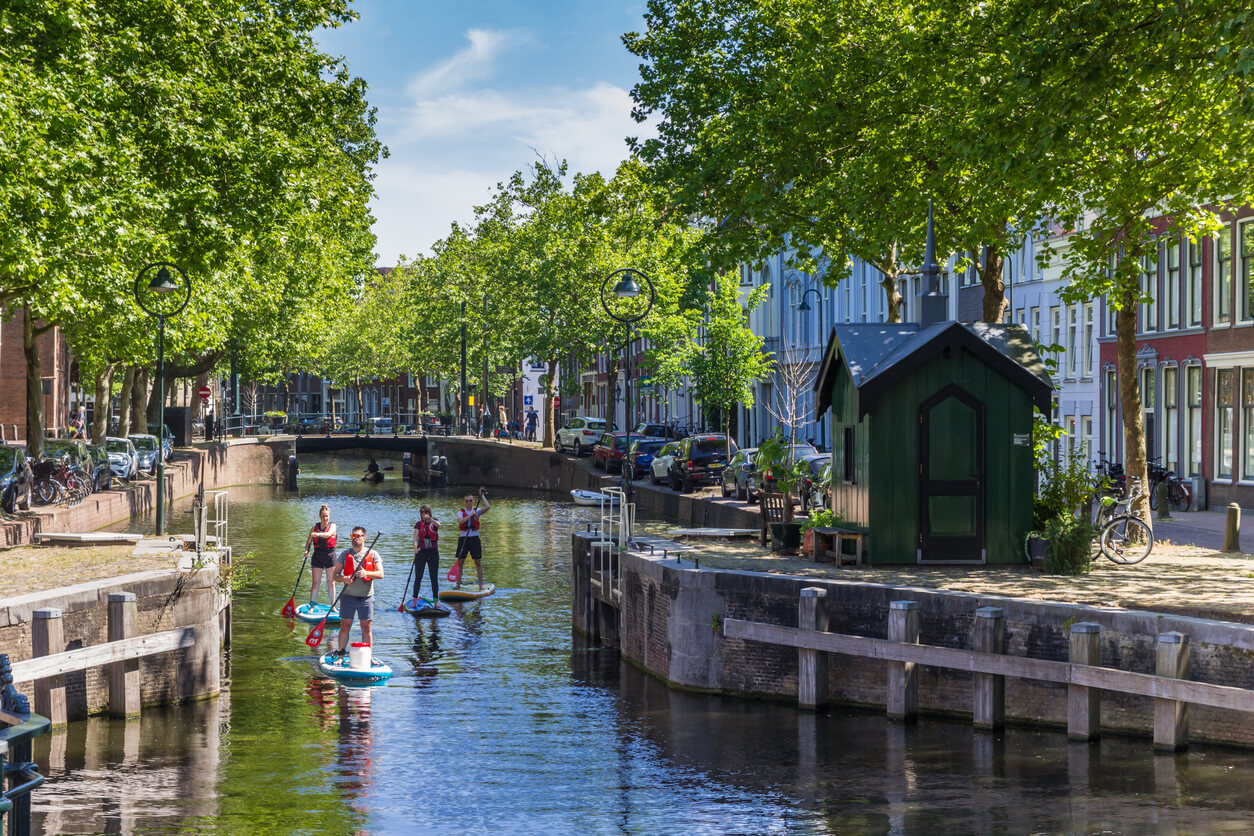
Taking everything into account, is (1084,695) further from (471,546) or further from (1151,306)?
(1151,306)

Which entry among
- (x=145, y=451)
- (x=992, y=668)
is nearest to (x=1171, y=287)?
(x=992, y=668)

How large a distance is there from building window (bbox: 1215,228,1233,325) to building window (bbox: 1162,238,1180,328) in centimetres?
224

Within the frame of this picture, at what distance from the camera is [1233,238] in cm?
3591

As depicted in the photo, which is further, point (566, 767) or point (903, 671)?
point (903, 671)

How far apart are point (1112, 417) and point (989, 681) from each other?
96.2 feet

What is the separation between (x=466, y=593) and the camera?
28703 mm

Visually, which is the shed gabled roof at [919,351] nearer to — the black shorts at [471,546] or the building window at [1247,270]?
the black shorts at [471,546]

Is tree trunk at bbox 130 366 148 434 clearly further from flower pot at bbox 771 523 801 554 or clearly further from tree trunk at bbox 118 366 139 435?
flower pot at bbox 771 523 801 554

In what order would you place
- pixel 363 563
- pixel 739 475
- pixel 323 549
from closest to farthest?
pixel 363 563, pixel 323 549, pixel 739 475

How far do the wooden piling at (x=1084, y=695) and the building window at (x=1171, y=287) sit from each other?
84.2 ft

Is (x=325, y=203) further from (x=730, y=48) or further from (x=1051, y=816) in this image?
(x=1051, y=816)

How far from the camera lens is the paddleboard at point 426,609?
1050 inches

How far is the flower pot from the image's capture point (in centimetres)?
2297

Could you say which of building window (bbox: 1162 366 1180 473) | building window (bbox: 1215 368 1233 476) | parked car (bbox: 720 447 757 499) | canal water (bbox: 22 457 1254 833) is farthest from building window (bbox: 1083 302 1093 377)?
canal water (bbox: 22 457 1254 833)
